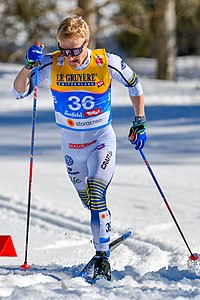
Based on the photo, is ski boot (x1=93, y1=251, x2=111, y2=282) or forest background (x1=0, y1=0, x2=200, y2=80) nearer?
ski boot (x1=93, y1=251, x2=111, y2=282)

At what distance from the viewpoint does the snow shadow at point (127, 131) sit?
10.8 meters

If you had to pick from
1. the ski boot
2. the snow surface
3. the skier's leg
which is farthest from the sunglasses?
the snow surface

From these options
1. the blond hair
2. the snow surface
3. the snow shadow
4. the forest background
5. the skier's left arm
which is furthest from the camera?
the forest background

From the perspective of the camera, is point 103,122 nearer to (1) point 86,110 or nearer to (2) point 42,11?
(1) point 86,110

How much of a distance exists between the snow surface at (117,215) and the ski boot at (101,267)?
10 centimetres

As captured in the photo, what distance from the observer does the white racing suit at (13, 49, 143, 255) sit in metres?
5.43

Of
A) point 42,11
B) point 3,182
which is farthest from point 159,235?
point 42,11

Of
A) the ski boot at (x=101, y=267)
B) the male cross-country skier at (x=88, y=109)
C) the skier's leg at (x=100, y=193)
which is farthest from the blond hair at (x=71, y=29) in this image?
the ski boot at (x=101, y=267)

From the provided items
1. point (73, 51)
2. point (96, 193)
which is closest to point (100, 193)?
point (96, 193)

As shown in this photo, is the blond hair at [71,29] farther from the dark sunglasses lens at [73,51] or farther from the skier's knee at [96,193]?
the skier's knee at [96,193]

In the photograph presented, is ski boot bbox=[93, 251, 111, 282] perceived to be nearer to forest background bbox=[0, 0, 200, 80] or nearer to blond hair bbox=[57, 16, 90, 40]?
blond hair bbox=[57, 16, 90, 40]

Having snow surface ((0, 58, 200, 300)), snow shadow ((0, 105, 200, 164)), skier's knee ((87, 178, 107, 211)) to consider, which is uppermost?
skier's knee ((87, 178, 107, 211))

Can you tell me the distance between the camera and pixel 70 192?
873 cm

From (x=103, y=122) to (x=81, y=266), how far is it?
1.07 meters
